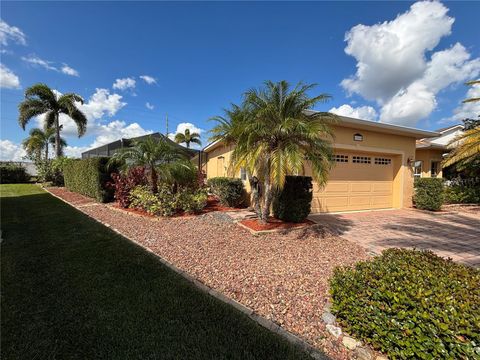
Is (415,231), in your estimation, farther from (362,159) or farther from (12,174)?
(12,174)

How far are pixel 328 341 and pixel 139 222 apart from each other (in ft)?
A: 21.2

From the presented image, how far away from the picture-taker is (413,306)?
2064 millimetres

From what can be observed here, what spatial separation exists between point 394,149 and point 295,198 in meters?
6.76

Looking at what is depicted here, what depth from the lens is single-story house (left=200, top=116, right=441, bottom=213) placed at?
30.2 ft

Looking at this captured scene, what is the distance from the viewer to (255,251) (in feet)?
16.3

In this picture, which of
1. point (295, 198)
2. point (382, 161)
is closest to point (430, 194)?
point (382, 161)

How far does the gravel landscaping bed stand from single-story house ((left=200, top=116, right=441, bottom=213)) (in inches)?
140

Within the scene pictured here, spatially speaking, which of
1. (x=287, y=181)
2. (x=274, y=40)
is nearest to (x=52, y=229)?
(x=287, y=181)

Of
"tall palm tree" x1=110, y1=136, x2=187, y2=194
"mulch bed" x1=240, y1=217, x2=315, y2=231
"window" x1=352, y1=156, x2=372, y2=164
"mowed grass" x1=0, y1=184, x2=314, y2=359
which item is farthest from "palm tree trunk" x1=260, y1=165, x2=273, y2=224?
"window" x1=352, y1=156, x2=372, y2=164

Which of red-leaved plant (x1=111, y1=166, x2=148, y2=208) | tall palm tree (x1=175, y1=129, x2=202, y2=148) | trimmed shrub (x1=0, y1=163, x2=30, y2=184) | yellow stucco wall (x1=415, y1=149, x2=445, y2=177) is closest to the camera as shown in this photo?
red-leaved plant (x1=111, y1=166, x2=148, y2=208)

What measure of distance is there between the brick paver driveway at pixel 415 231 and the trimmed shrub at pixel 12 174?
29564mm

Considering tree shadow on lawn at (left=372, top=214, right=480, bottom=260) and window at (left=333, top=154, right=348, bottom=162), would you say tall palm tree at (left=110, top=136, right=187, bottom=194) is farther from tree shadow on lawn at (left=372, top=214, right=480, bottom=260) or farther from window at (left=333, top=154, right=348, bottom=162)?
tree shadow on lawn at (left=372, top=214, right=480, bottom=260)

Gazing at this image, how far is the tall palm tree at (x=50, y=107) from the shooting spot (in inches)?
734

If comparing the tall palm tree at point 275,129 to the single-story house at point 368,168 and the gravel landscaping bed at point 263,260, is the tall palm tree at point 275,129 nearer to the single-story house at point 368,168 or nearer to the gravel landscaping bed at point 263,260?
the gravel landscaping bed at point 263,260
